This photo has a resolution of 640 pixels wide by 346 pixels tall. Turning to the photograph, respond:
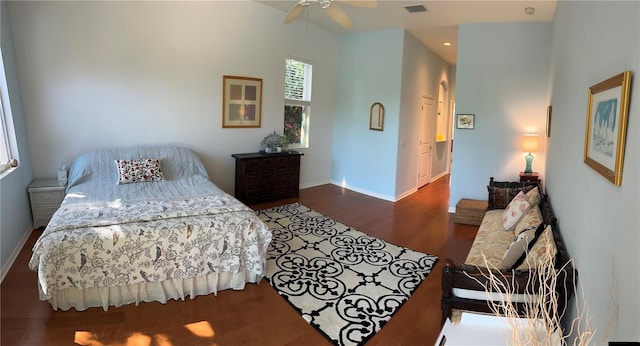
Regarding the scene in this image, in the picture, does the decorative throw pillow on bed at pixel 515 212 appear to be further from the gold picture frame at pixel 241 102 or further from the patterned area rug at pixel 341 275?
the gold picture frame at pixel 241 102

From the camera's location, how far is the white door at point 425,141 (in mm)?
7074

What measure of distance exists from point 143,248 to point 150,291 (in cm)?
38

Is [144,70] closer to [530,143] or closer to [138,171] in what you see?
[138,171]

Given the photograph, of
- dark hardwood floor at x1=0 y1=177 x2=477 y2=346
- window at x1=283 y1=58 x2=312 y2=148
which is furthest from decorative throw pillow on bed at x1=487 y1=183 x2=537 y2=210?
window at x1=283 y1=58 x2=312 y2=148

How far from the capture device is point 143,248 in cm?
267

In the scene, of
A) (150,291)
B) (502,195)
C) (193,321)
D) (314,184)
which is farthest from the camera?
(314,184)

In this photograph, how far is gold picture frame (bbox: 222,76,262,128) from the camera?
17.7 ft

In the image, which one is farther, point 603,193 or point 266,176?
point 266,176

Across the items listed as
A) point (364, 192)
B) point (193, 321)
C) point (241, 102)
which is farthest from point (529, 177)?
point (193, 321)

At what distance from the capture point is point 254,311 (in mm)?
2736

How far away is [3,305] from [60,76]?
2.70 m

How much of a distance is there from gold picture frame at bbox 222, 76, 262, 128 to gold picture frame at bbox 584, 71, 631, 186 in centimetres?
454

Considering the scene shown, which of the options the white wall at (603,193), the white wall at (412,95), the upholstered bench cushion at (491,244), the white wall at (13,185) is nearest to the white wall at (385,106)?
the white wall at (412,95)

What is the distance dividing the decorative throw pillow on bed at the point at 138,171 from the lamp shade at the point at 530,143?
4869mm
